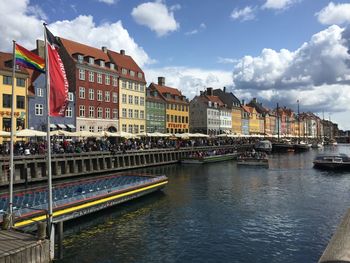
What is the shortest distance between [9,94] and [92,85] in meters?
17.5

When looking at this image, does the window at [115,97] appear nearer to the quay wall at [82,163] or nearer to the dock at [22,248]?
the quay wall at [82,163]

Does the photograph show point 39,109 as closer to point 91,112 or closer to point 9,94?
point 9,94

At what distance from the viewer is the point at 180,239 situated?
768 inches

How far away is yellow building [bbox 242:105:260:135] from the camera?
142m

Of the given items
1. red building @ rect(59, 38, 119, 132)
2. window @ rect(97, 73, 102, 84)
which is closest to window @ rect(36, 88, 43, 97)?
red building @ rect(59, 38, 119, 132)

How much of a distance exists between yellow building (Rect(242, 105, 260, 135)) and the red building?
78193 mm

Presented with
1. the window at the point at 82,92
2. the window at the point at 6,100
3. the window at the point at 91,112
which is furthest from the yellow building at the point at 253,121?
the window at the point at 6,100

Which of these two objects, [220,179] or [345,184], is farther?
A: [220,179]

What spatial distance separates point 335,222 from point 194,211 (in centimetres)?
877

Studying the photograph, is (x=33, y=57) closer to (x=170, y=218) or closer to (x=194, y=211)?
(x=170, y=218)

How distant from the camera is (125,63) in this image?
77.5 meters

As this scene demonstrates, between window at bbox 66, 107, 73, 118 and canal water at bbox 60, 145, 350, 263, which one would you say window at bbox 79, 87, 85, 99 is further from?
canal water at bbox 60, 145, 350, 263

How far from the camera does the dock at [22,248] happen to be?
1205 cm

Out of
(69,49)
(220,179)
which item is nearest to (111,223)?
(220,179)
